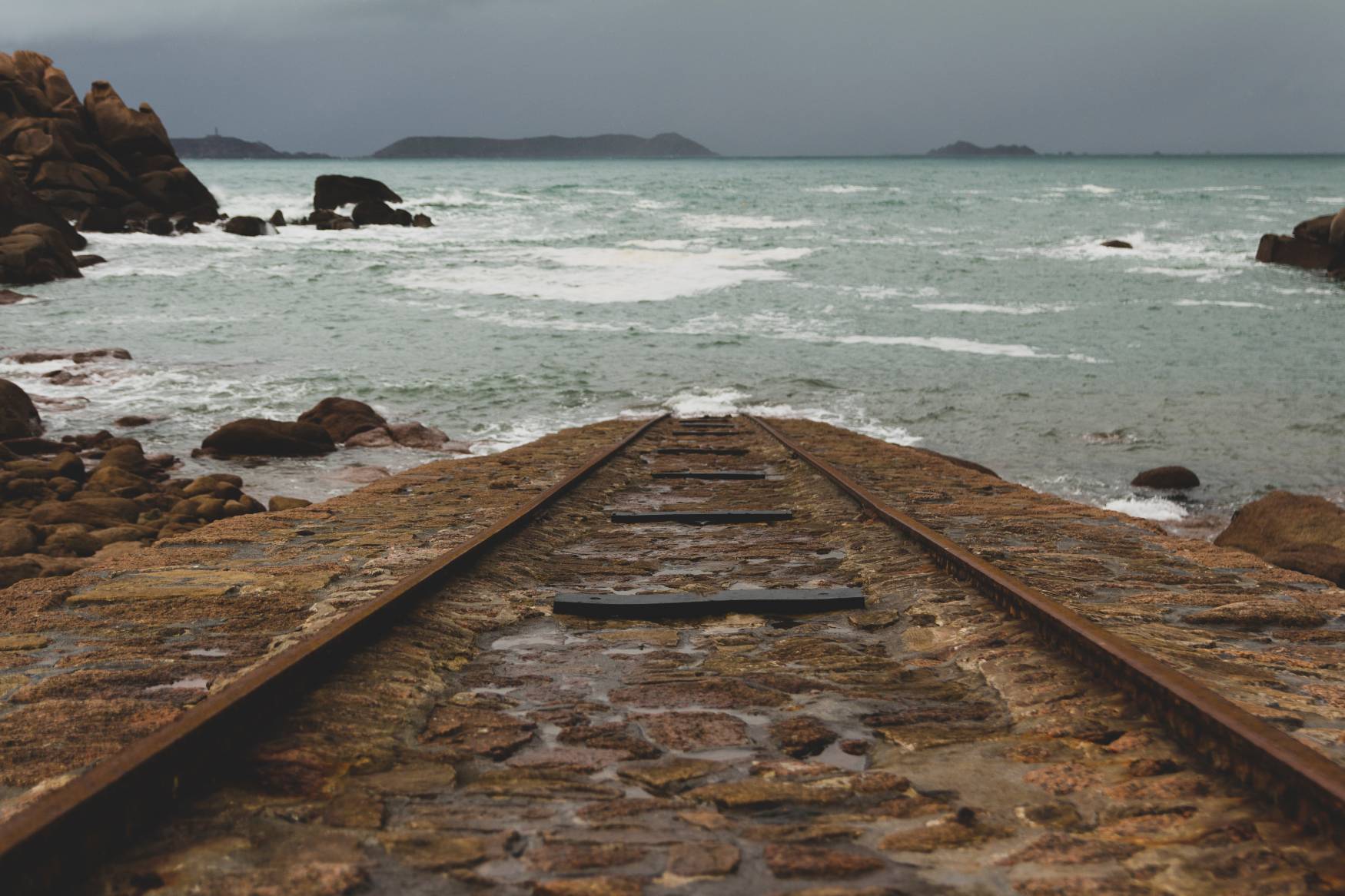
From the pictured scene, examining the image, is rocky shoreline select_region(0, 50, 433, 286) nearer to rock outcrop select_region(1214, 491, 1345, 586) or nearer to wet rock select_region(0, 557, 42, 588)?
wet rock select_region(0, 557, 42, 588)

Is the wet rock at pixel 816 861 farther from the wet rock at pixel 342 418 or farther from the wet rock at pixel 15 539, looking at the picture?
the wet rock at pixel 342 418

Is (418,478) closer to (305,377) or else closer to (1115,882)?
(1115,882)

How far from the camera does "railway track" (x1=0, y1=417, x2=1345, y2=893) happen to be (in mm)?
1983

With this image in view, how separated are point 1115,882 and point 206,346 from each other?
25.9m

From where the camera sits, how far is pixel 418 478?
890 centimetres

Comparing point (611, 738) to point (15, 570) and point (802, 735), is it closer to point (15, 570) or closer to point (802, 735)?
point (802, 735)

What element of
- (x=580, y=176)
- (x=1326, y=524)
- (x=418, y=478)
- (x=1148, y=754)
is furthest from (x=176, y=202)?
(x=580, y=176)

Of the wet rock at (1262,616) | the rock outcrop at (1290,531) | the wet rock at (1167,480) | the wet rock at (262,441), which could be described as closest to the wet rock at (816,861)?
the wet rock at (1262,616)

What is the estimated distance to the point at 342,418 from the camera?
52.2 ft

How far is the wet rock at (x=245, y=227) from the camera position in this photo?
52847 mm

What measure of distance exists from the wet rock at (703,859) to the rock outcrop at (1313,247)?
151ft

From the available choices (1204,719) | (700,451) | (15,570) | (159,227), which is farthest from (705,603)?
(159,227)

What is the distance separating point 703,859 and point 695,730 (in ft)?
2.56

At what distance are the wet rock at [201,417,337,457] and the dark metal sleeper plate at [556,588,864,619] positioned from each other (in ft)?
36.6
